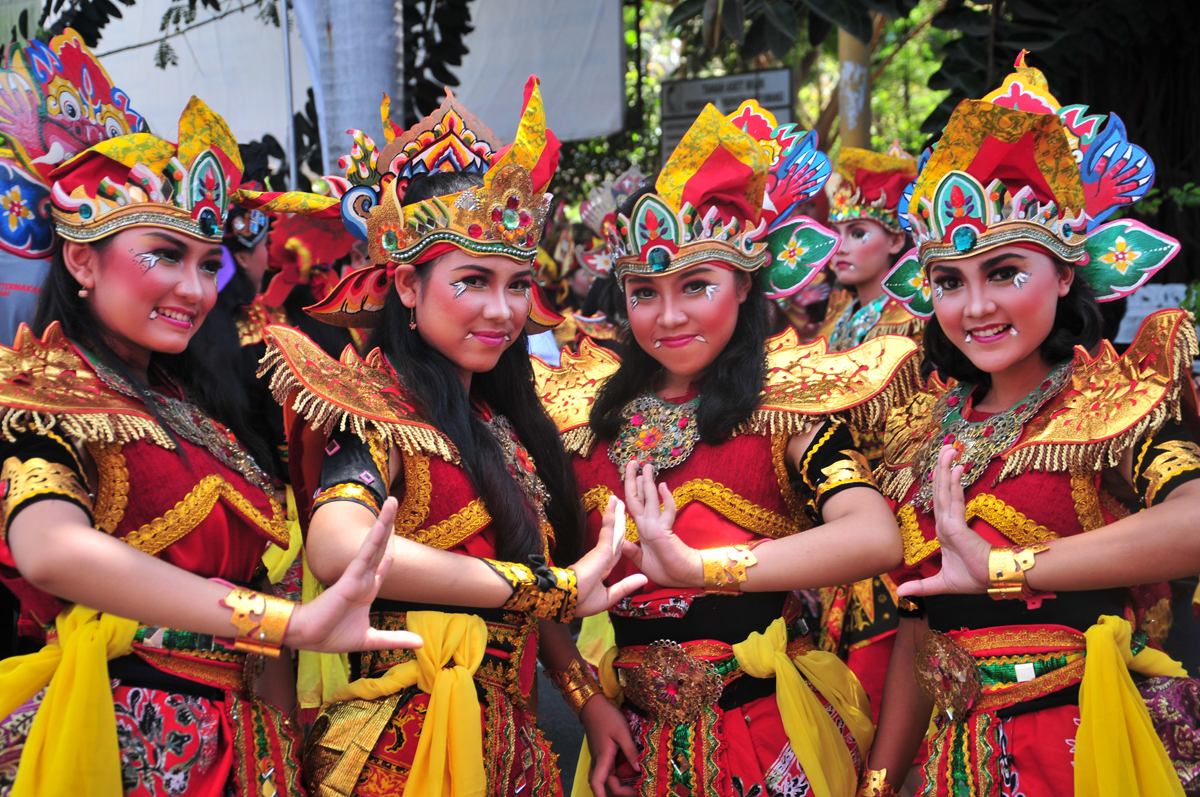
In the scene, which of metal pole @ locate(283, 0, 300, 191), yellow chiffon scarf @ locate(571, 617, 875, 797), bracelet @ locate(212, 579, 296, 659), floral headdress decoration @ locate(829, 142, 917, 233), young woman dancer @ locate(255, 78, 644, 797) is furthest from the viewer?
floral headdress decoration @ locate(829, 142, 917, 233)

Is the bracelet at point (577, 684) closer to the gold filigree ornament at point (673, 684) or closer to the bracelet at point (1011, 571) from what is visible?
the gold filigree ornament at point (673, 684)

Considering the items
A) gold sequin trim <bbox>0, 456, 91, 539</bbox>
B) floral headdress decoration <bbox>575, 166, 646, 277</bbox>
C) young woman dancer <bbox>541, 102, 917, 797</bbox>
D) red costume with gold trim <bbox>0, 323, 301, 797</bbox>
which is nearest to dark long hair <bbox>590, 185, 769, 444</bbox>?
young woman dancer <bbox>541, 102, 917, 797</bbox>

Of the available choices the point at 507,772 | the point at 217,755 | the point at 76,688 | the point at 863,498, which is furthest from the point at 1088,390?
the point at 76,688

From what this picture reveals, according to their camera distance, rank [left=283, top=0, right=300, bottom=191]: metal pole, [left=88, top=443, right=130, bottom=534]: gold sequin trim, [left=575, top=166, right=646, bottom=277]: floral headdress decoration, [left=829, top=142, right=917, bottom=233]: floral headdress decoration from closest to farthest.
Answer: [left=88, top=443, right=130, bottom=534]: gold sequin trim
[left=283, top=0, right=300, bottom=191]: metal pole
[left=829, top=142, right=917, bottom=233]: floral headdress decoration
[left=575, top=166, right=646, bottom=277]: floral headdress decoration

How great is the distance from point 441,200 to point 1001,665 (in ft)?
5.31

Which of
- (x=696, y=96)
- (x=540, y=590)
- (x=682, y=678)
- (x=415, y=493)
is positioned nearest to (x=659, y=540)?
(x=540, y=590)

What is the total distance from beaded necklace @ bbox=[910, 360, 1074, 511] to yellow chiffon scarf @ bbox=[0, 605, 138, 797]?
1.76 metres

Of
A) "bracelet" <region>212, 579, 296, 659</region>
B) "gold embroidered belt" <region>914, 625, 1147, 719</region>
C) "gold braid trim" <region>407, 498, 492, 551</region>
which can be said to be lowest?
"gold embroidered belt" <region>914, 625, 1147, 719</region>

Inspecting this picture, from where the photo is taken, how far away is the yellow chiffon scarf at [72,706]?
5.68 ft

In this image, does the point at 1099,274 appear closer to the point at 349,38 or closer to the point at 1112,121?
the point at 1112,121

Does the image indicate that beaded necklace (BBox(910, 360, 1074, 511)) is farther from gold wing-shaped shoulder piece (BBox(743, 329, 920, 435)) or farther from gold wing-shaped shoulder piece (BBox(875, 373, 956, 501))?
gold wing-shaped shoulder piece (BBox(743, 329, 920, 435))

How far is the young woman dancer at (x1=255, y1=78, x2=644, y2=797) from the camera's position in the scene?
199cm

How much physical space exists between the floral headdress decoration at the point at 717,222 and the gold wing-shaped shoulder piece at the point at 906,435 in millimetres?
455

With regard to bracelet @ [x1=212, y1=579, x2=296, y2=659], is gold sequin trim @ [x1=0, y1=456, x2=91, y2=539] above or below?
above
